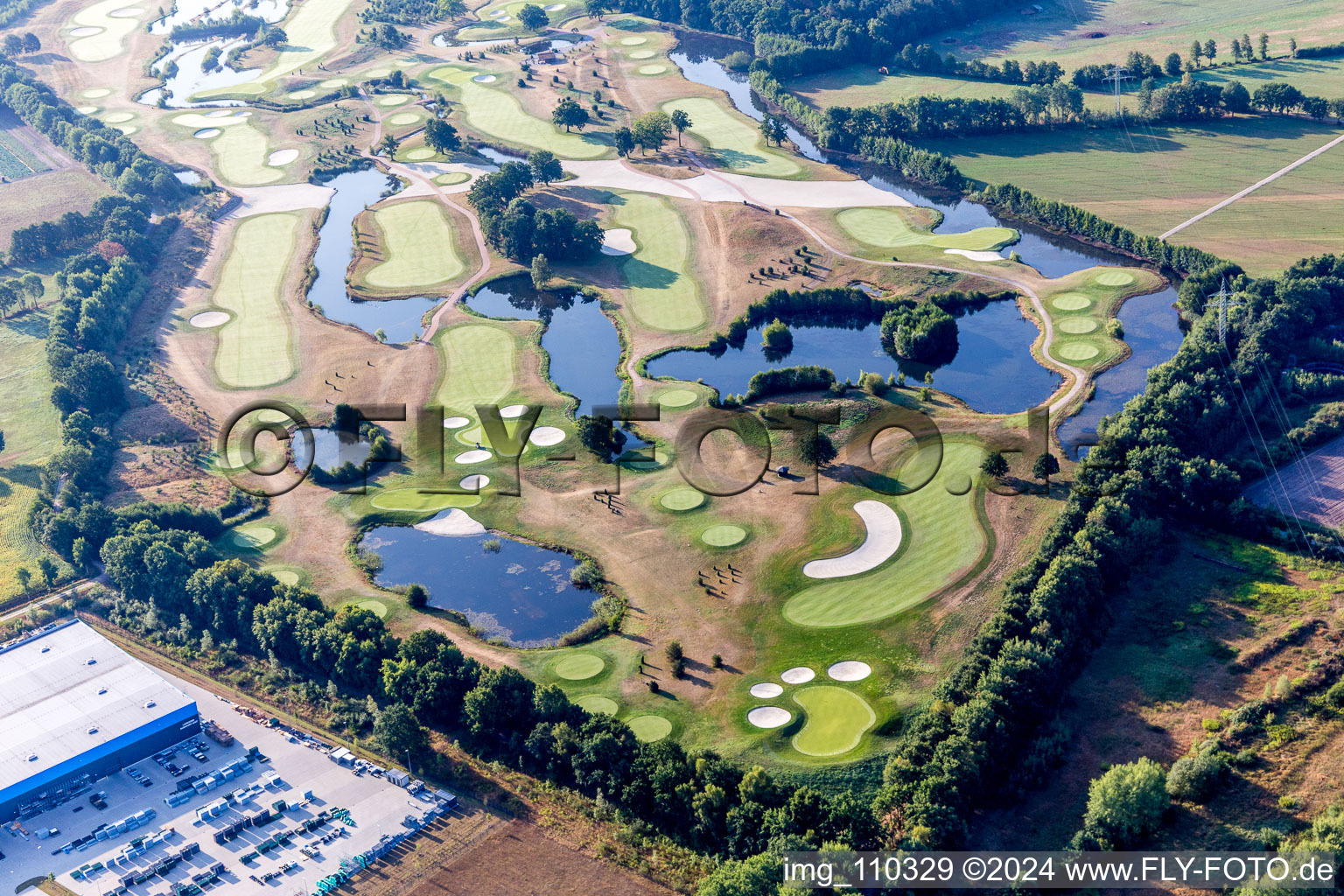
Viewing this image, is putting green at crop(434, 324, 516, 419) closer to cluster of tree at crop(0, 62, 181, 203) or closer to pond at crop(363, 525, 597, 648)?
pond at crop(363, 525, 597, 648)

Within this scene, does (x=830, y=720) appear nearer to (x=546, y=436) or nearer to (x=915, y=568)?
(x=915, y=568)

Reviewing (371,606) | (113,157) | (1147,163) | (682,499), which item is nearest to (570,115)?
(113,157)

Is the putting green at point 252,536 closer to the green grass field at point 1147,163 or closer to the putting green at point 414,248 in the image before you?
the putting green at point 414,248

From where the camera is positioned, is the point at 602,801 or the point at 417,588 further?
the point at 417,588

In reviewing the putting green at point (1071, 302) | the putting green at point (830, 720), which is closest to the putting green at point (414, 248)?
the putting green at point (1071, 302)

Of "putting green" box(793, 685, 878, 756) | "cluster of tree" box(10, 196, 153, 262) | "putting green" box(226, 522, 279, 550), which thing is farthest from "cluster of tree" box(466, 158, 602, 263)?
"putting green" box(793, 685, 878, 756)

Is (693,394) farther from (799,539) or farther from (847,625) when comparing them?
(847,625)

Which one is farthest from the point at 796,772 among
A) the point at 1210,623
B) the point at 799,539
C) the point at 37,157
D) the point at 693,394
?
the point at 37,157
